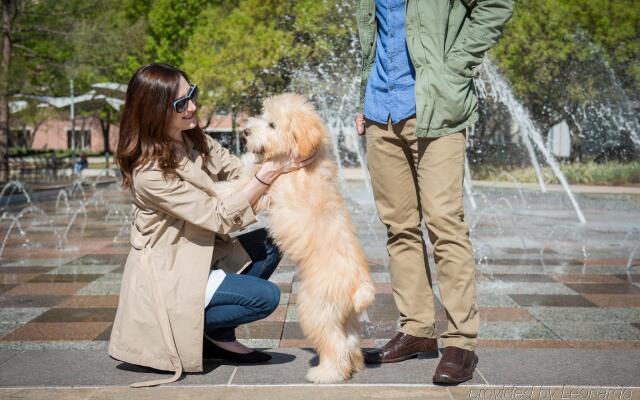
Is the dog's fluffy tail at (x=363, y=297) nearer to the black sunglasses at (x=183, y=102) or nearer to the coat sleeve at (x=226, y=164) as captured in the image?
the coat sleeve at (x=226, y=164)

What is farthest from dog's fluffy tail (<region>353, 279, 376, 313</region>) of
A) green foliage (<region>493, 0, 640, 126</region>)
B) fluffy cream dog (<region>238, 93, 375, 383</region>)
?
green foliage (<region>493, 0, 640, 126</region>)

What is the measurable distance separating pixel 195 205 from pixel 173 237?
0.23m

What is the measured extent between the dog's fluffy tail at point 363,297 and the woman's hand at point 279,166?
2.23 feet

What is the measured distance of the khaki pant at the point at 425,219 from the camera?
3465 mm

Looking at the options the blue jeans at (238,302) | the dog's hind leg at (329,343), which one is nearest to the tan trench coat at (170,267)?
the blue jeans at (238,302)

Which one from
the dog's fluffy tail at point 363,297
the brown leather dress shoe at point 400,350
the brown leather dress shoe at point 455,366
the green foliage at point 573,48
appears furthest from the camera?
the green foliage at point 573,48

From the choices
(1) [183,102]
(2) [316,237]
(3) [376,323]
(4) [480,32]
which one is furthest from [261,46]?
(2) [316,237]

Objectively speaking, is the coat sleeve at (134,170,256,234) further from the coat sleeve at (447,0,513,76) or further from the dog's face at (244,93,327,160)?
the coat sleeve at (447,0,513,76)

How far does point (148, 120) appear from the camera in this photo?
11.6ft

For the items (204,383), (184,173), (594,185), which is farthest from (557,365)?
(594,185)

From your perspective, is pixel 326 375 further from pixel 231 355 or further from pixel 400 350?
pixel 231 355

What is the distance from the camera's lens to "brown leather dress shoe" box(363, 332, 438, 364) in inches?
146

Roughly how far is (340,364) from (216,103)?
27341 mm

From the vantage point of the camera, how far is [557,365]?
12.0 feet
